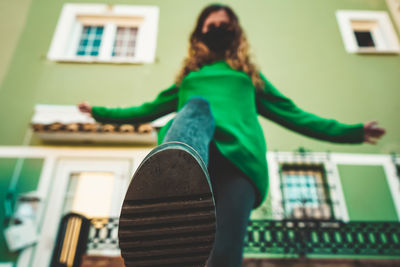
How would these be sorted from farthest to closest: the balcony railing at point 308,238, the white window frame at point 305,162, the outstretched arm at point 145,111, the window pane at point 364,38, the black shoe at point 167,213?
the window pane at point 364,38 < the white window frame at point 305,162 < the balcony railing at point 308,238 < the outstretched arm at point 145,111 < the black shoe at point 167,213

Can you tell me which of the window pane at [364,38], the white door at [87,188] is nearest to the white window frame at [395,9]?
the window pane at [364,38]

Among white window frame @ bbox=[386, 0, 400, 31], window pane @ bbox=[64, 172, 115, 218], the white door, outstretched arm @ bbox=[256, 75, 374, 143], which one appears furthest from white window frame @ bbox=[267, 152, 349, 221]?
white window frame @ bbox=[386, 0, 400, 31]

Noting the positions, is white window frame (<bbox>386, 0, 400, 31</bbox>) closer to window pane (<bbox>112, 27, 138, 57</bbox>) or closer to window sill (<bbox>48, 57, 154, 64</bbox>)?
window sill (<bbox>48, 57, 154, 64</bbox>)

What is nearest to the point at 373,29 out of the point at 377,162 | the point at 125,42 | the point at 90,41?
the point at 377,162

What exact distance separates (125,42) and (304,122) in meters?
6.25

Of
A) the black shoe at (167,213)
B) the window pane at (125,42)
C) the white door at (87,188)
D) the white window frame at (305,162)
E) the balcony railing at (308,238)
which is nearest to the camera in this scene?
the black shoe at (167,213)

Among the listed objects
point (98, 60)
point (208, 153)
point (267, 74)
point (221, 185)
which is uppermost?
point (98, 60)

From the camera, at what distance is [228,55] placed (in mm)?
1477

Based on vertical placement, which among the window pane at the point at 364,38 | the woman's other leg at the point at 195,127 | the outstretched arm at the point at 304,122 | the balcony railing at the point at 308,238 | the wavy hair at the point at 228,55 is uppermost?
the window pane at the point at 364,38

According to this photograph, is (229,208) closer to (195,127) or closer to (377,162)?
(195,127)

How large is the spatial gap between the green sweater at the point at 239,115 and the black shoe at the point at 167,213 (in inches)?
14.0

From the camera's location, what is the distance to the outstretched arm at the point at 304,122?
1.33 m

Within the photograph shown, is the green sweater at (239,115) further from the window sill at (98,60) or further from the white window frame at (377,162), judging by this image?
the window sill at (98,60)

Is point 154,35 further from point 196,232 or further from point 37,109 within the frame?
point 196,232
